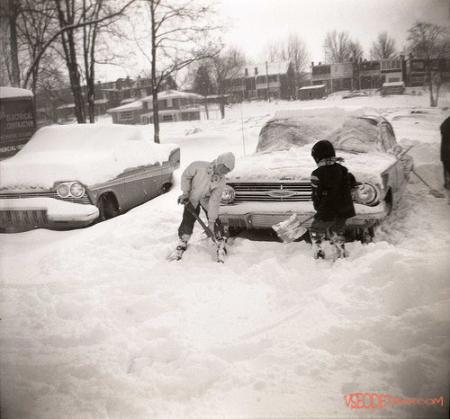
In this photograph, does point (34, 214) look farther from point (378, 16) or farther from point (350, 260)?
point (378, 16)

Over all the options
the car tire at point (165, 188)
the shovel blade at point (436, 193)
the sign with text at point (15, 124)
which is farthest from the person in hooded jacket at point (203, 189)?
the shovel blade at point (436, 193)

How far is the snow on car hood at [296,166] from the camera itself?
367cm

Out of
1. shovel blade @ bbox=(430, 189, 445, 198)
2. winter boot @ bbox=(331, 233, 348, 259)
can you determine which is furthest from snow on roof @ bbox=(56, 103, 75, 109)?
shovel blade @ bbox=(430, 189, 445, 198)

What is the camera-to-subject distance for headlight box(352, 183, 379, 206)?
3.57m

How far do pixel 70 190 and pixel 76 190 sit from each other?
0.06 m

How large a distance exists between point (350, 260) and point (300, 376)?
5.14 ft

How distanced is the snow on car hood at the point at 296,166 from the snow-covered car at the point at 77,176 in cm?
156

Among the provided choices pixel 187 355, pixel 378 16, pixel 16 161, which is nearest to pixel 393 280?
pixel 187 355

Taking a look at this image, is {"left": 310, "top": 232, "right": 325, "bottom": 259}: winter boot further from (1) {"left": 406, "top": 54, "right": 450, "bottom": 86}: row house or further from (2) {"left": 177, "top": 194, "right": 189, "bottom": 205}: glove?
(1) {"left": 406, "top": 54, "right": 450, "bottom": 86}: row house

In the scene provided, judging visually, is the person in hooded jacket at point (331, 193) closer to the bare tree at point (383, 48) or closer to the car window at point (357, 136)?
the bare tree at point (383, 48)

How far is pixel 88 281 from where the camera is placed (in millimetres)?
3238

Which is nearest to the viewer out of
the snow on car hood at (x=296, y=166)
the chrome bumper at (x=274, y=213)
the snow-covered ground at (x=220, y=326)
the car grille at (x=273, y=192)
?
the snow-covered ground at (x=220, y=326)

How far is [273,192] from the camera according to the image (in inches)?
152

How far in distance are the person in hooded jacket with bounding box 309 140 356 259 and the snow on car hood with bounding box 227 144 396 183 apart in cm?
43
